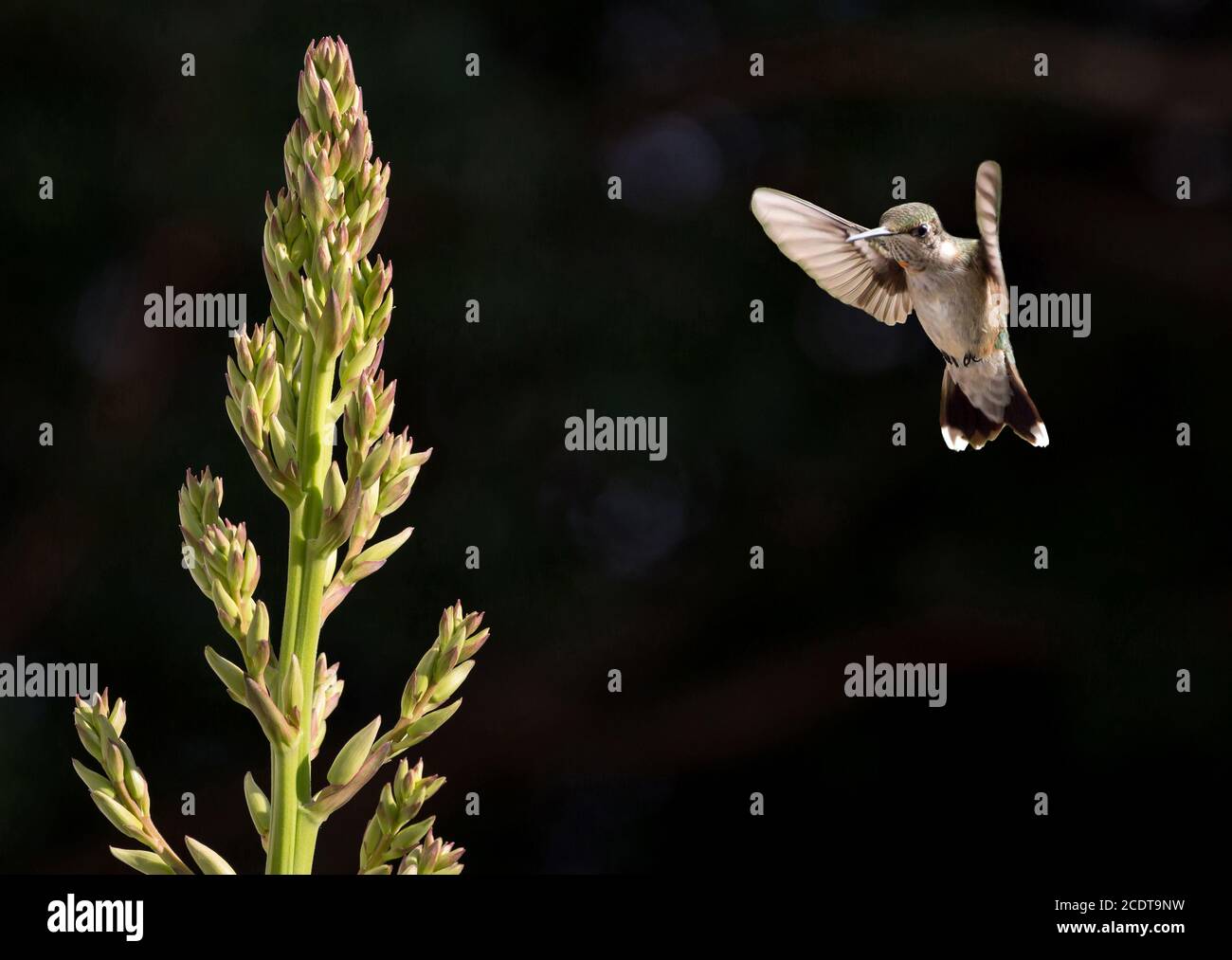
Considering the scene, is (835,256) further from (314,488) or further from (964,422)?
(314,488)

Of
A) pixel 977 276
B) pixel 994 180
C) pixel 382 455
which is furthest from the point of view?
pixel 977 276

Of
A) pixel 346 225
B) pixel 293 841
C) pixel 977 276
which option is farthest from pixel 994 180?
pixel 293 841

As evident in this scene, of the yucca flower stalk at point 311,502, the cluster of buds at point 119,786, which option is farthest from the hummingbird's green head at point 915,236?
the cluster of buds at point 119,786

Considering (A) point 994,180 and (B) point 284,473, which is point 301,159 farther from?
(A) point 994,180

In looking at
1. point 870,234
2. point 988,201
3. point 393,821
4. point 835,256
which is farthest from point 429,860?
point 835,256

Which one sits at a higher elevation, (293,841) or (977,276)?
(977,276)

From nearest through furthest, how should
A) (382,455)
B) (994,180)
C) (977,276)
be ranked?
(382,455), (994,180), (977,276)

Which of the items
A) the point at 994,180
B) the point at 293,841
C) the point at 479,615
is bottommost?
the point at 293,841

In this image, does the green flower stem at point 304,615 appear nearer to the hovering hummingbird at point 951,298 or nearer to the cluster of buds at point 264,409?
the cluster of buds at point 264,409
